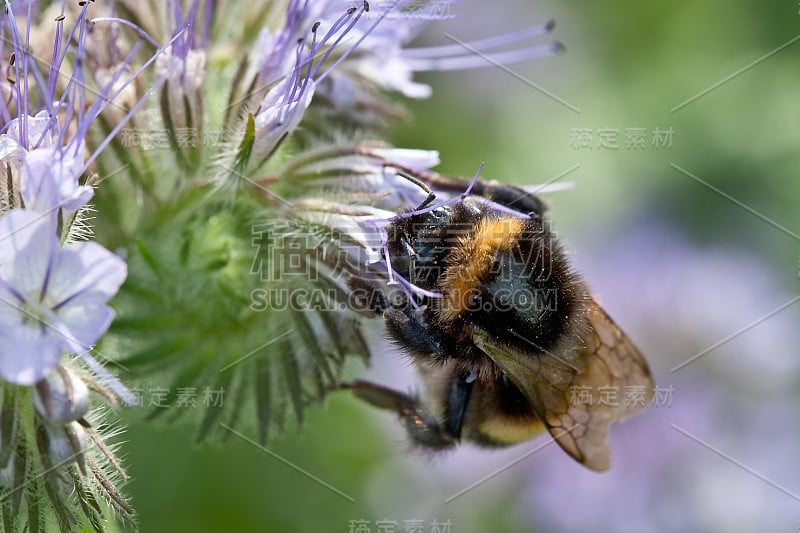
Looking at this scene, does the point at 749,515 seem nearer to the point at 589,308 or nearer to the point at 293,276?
the point at 589,308

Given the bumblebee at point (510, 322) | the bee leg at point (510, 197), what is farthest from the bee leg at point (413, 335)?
the bee leg at point (510, 197)

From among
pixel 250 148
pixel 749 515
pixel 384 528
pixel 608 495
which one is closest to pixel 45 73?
pixel 250 148

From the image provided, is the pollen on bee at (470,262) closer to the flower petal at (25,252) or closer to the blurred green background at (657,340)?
the flower petal at (25,252)

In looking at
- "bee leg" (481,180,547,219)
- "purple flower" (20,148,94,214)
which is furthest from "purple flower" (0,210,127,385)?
"bee leg" (481,180,547,219)

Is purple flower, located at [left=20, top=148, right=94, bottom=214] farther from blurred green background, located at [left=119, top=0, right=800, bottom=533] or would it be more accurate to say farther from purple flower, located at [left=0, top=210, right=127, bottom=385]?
blurred green background, located at [left=119, top=0, right=800, bottom=533]

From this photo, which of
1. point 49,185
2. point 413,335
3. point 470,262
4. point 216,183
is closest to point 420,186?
point 470,262

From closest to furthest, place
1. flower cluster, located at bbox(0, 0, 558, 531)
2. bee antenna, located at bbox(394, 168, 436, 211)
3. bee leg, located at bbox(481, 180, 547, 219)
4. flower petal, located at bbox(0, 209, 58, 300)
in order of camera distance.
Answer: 1. flower petal, located at bbox(0, 209, 58, 300)
2. flower cluster, located at bbox(0, 0, 558, 531)
3. bee antenna, located at bbox(394, 168, 436, 211)
4. bee leg, located at bbox(481, 180, 547, 219)

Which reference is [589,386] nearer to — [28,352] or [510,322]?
[510,322]
